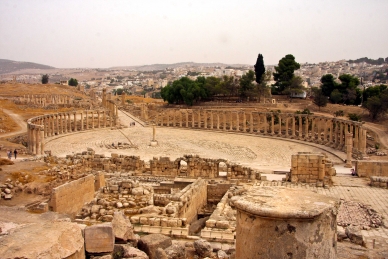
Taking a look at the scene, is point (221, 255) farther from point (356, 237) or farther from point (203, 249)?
point (356, 237)

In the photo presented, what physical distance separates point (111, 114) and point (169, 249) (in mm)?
57959

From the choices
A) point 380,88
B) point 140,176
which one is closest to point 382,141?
point 380,88

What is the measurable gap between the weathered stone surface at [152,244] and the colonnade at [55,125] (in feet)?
100

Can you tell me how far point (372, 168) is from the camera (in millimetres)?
24500

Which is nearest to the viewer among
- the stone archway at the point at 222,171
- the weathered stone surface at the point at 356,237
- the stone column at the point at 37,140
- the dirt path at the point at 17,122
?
the weathered stone surface at the point at 356,237

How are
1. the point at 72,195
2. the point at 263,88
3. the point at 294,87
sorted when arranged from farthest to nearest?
the point at 294,87 → the point at 263,88 → the point at 72,195

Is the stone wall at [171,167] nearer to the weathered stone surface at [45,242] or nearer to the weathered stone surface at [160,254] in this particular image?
the weathered stone surface at [160,254]

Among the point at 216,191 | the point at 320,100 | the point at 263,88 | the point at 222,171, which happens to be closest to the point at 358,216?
the point at 216,191

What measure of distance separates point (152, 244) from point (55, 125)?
5258 centimetres

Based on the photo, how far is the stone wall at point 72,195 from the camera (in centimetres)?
1495

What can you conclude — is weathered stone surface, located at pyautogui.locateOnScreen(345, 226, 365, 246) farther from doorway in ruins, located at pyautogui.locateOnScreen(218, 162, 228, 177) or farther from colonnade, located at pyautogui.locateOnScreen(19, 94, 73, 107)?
colonnade, located at pyautogui.locateOnScreen(19, 94, 73, 107)

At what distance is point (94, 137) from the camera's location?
172 feet

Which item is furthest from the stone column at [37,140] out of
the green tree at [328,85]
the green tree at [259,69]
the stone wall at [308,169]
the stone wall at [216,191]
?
the green tree at [328,85]

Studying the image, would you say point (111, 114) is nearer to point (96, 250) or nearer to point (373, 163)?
point (373, 163)
